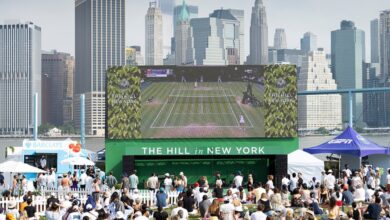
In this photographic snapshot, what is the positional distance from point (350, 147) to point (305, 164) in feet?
7.50

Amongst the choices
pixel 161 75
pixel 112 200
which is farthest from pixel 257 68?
pixel 112 200

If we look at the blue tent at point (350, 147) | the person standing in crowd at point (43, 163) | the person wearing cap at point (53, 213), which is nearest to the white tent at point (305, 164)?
the blue tent at point (350, 147)

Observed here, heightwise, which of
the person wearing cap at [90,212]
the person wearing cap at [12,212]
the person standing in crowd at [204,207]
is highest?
the person wearing cap at [12,212]

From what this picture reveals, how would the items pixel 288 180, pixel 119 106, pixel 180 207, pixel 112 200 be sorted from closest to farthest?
1. pixel 180 207
2. pixel 112 200
3. pixel 288 180
4. pixel 119 106

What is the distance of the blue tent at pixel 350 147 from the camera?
3634cm

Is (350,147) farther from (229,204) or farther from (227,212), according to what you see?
(227,212)

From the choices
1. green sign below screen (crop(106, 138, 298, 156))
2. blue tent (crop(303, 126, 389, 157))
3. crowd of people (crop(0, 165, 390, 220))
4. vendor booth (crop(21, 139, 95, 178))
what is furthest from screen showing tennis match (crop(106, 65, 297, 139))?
crowd of people (crop(0, 165, 390, 220))

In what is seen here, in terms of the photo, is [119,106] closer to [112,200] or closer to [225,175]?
[225,175]

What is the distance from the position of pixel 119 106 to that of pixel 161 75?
107 inches

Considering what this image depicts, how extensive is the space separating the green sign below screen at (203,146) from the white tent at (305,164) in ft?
5.99

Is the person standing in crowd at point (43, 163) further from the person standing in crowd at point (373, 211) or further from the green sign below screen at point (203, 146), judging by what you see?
the person standing in crowd at point (373, 211)

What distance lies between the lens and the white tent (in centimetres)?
3694

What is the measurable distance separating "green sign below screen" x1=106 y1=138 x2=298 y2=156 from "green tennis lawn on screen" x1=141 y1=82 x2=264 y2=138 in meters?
0.37

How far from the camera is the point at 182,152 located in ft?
131
